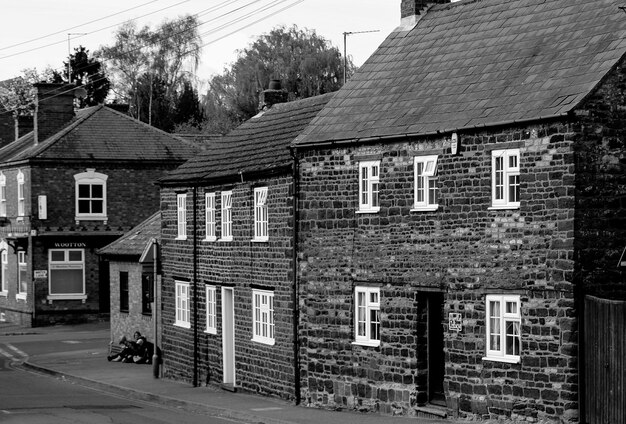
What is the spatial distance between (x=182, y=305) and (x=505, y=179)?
50.7 ft

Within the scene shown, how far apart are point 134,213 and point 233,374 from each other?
27.4m

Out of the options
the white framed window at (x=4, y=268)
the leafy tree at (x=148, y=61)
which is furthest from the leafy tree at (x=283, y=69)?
the white framed window at (x=4, y=268)

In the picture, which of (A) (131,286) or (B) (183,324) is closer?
(B) (183,324)

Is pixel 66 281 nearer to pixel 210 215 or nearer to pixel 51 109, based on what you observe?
pixel 51 109

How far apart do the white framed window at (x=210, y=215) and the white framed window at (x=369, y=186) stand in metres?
7.86

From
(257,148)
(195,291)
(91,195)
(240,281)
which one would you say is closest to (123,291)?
(195,291)

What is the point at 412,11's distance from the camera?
30578 mm

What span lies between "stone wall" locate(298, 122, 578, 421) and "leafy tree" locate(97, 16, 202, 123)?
6311 centimetres

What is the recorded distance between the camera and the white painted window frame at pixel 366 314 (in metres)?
27.1

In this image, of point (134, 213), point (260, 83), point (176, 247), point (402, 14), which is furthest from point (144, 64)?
point (402, 14)

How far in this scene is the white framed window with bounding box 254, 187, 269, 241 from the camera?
101 ft

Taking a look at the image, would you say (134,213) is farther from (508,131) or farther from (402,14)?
(508,131)

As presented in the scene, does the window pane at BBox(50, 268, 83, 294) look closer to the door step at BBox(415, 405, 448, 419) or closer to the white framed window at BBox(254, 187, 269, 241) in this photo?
the white framed window at BBox(254, 187, 269, 241)

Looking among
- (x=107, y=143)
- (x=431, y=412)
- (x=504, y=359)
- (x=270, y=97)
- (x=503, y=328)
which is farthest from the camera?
(x=107, y=143)
